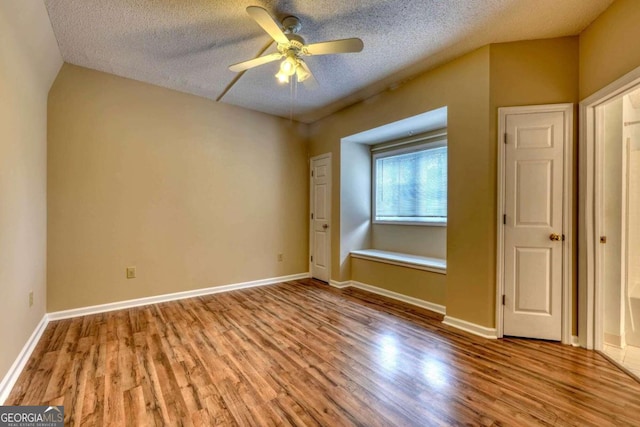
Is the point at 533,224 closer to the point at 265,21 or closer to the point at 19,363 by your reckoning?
the point at 265,21

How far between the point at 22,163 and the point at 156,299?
1977 mm

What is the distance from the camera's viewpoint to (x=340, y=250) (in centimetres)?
426

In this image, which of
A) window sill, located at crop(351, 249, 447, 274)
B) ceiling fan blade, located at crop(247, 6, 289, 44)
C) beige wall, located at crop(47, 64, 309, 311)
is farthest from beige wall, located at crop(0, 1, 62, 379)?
window sill, located at crop(351, 249, 447, 274)

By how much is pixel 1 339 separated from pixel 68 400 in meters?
0.58

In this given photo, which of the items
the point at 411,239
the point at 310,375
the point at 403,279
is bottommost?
the point at 310,375

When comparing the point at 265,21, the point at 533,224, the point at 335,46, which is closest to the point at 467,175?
the point at 533,224

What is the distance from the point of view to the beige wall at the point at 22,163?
1.81m

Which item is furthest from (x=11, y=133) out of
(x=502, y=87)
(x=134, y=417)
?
(x=502, y=87)

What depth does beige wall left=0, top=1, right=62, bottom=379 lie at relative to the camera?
71.4 inches

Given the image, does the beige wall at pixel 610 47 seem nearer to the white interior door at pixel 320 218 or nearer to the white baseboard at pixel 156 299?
the white interior door at pixel 320 218

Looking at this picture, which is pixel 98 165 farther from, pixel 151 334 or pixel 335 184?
pixel 335 184

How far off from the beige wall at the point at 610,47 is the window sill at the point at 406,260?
2.02 metres

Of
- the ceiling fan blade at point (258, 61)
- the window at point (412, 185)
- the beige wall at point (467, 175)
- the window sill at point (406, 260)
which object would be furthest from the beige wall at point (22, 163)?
the window at point (412, 185)

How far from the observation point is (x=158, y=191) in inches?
137
